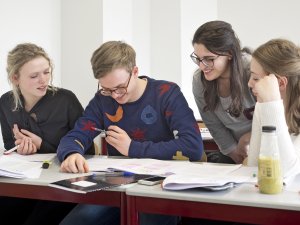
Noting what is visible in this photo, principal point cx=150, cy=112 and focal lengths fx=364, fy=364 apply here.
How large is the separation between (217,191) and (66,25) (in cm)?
237

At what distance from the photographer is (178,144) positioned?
1461mm

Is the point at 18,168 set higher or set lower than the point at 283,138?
lower

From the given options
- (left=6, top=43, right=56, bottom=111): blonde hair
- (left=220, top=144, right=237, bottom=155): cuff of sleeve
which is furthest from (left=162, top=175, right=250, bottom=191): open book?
(left=6, top=43, right=56, bottom=111): blonde hair

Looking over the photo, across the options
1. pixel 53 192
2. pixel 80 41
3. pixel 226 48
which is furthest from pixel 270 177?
pixel 80 41

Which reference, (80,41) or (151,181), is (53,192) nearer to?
(151,181)

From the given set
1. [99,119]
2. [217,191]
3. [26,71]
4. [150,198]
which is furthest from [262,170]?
[26,71]

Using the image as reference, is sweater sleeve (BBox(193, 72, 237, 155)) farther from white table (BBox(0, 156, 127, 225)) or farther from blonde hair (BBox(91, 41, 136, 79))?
white table (BBox(0, 156, 127, 225))

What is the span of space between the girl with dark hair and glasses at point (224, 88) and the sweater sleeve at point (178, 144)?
0.20 metres

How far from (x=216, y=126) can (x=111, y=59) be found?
0.62m

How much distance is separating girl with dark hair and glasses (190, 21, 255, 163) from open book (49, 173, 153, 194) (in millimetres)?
645

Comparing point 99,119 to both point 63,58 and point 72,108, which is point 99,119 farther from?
point 63,58

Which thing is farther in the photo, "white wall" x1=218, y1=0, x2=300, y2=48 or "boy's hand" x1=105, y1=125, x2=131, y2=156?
"white wall" x1=218, y1=0, x2=300, y2=48

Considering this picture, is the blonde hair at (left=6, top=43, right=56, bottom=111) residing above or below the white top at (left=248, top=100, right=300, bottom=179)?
above

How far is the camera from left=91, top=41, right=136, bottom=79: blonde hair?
1.46m
